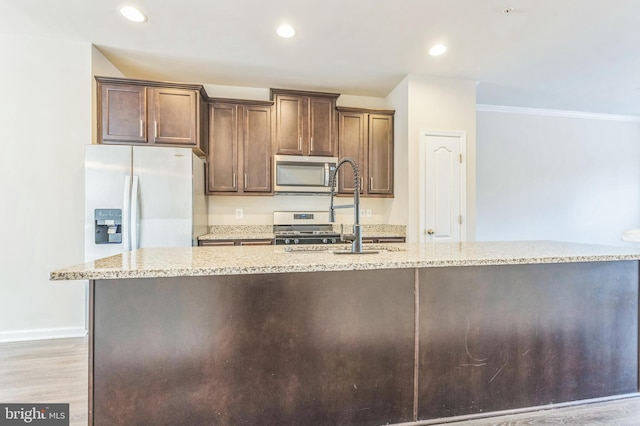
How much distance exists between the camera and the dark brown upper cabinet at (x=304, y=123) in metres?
3.66

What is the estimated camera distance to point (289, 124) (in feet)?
12.0

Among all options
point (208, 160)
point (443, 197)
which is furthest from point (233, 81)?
point (443, 197)

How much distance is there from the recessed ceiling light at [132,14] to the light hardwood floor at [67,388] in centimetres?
270

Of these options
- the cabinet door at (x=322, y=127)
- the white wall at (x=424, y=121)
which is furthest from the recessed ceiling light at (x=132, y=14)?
the white wall at (x=424, y=121)

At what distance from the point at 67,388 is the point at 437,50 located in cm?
397

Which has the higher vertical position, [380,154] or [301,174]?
[380,154]

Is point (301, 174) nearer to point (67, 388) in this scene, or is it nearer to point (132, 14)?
point (132, 14)

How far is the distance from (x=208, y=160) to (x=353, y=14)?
214cm

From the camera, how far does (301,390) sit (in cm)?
140

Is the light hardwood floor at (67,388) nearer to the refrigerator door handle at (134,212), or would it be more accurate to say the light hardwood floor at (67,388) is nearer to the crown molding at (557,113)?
the refrigerator door handle at (134,212)

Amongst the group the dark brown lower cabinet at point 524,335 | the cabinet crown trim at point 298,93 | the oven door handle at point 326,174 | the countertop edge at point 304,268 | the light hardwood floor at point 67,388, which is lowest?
the light hardwood floor at point 67,388

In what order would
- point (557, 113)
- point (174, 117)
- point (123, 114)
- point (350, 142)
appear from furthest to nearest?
1. point (557, 113)
2. point (350, 142)
3. point (174, 117)
4. point (123, 114)

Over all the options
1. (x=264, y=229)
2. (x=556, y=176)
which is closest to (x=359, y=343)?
(x=264, y=229)

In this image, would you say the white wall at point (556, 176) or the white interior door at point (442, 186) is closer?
the white interior door at point (442, 186)
